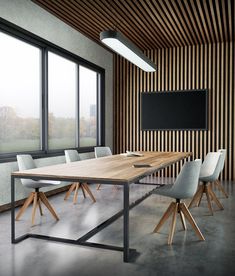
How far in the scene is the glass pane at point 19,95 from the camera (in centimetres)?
495

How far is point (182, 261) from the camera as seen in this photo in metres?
2.89

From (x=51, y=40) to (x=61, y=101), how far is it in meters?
1.26

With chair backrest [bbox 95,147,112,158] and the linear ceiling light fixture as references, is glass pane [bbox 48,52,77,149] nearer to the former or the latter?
chair backrest [bbox 95,147,112,158]

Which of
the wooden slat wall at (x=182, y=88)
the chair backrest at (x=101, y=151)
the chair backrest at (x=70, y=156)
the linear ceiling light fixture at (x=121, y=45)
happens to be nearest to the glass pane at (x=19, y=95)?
the chair backrest at (x=70, y=156)

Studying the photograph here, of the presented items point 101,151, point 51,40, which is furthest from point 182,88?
point 51,40

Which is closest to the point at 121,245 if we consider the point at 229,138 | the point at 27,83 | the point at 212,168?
the point at 212,168

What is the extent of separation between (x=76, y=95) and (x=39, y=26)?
6.41 feet

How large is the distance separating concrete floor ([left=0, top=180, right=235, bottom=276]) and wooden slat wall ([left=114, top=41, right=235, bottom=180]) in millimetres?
3326

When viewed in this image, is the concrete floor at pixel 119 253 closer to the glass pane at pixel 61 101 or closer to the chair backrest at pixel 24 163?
the chair backrest at pixel 24 163

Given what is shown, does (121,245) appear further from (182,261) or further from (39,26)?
(39,26)

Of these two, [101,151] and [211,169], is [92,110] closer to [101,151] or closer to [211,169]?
[101,151]

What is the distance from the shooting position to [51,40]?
234 inches

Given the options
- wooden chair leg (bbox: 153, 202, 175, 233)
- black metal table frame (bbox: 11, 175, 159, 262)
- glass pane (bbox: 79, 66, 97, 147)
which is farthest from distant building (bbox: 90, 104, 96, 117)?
wooden chair leg (bbox: 153, 202, 175, 233)

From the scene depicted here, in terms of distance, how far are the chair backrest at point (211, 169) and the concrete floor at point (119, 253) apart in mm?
503
